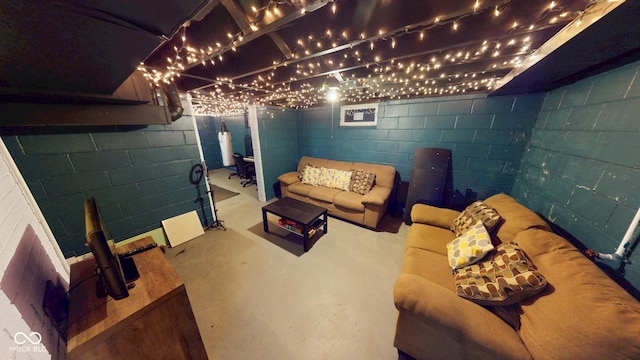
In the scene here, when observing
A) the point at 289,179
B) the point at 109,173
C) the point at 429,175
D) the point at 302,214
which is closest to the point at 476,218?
the point at 429,175

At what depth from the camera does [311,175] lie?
3.66m

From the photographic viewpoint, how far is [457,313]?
103cm

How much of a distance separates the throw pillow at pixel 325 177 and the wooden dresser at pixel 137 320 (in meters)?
2.60

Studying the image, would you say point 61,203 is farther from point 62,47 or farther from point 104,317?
point 62,47

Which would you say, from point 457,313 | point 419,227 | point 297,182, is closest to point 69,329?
point 457,313

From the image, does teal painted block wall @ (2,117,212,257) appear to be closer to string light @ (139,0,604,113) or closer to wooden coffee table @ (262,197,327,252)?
string light @ (139,0,604,113)

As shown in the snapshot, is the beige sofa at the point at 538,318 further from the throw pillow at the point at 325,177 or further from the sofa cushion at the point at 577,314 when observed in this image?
the throw pillow at the point at 325,177

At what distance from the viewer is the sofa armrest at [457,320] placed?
935 millimetres

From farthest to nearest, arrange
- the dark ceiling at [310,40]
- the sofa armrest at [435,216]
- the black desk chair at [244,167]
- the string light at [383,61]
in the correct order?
the black desk chair at [244,167] < the sofa armrest at [435,216] < the string light at [383,61] < the dark ceiling at [310,40]

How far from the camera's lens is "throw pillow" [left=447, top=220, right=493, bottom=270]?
4.49ft

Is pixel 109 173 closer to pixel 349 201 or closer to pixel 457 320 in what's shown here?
pixel 349 201

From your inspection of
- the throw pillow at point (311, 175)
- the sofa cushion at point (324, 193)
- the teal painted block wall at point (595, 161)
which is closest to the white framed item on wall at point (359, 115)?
the throw pillow at point (311, 175)

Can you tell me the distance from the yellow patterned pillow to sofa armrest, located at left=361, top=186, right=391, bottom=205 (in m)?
0.49

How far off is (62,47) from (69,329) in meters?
1.28
